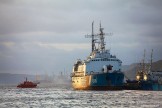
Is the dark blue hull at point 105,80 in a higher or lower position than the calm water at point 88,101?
higher

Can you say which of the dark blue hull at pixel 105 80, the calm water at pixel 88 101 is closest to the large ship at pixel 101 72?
the dark blue hull at pixel 105 80

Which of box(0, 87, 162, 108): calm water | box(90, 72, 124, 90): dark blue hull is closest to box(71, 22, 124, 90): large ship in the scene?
box(90, 72, 124, 90): dark blue hull

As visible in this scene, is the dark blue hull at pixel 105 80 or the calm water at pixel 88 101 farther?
the dark blue hull at pixel 105 80

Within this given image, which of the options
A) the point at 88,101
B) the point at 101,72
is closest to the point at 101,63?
the point at 101,72

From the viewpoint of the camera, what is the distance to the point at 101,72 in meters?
141

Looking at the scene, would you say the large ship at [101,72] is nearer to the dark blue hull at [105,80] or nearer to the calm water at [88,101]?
the dark blue hull at [105,80]

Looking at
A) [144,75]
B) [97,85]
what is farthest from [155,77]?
[97,85]

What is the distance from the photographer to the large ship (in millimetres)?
136375

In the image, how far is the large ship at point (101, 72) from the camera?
13638 cm

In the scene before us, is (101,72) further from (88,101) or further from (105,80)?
(88,101)

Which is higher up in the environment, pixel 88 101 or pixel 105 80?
pixel 105 80

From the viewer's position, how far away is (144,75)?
173375 millimetres

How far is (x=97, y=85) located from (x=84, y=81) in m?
9.16

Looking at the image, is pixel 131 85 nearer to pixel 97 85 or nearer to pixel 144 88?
pixel 144 88
